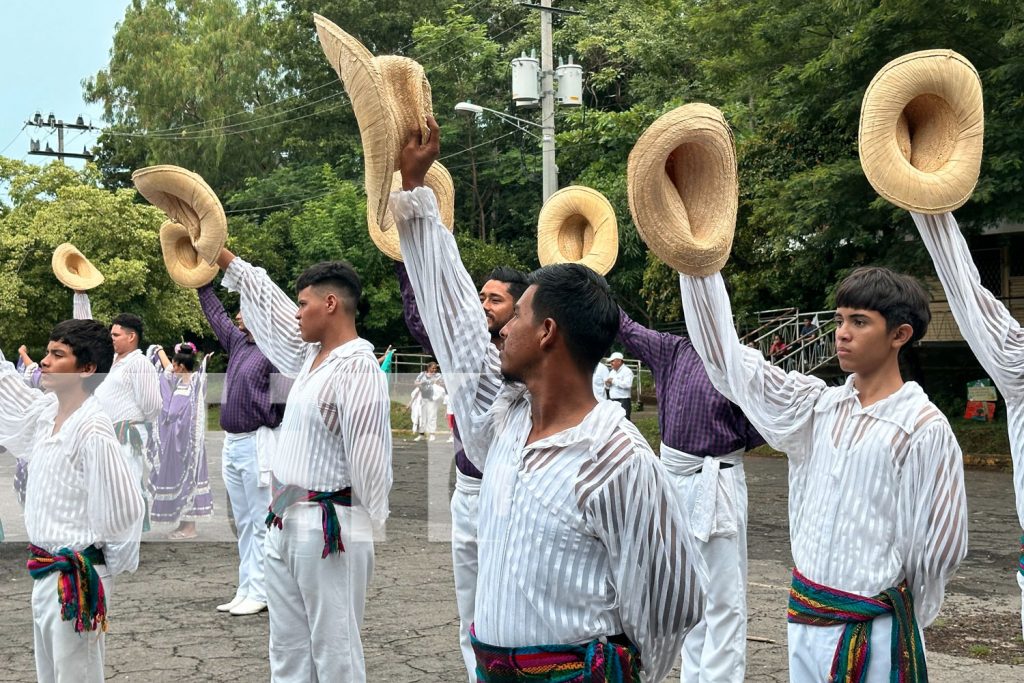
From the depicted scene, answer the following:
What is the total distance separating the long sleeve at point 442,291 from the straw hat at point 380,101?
84 mm

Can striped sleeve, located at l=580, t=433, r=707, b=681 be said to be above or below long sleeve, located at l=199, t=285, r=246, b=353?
below

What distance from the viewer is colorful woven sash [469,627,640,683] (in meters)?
2.70

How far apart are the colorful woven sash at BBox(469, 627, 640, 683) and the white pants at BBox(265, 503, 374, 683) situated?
2.26 m

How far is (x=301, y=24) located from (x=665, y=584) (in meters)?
41.2

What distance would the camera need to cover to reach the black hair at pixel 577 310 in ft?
9.28

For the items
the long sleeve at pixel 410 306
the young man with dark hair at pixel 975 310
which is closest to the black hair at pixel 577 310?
the long sleeve at pixel 410 306

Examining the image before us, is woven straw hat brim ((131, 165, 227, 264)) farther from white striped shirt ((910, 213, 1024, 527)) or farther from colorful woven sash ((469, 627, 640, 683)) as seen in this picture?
colorful woven sash ((469, 627, 640, 683))

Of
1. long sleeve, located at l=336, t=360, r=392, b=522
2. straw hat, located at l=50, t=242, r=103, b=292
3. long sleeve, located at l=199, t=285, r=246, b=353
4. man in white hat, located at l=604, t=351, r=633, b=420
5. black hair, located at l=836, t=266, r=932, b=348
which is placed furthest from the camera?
man in white hat, located at l=604, t=351, r=633, b=420

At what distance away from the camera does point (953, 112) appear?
421 cm

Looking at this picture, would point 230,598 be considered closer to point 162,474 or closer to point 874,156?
point 162,474

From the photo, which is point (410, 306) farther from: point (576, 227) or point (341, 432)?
point (576, 227)

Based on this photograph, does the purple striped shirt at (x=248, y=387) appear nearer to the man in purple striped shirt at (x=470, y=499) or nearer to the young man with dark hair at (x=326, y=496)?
the man in purple striped shirt at (x=470, y=499)

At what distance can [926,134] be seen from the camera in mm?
4277

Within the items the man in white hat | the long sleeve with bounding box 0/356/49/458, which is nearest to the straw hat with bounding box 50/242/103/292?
the long sleeve with bounding box 0/356/49/458
